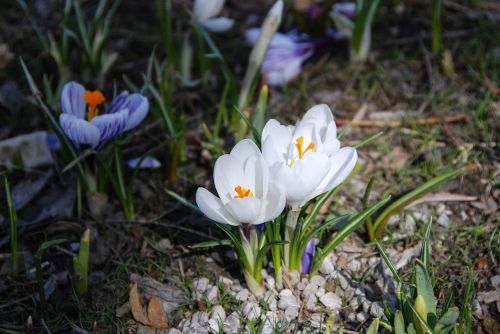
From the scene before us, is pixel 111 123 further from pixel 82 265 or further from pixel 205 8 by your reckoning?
pixel 205 8

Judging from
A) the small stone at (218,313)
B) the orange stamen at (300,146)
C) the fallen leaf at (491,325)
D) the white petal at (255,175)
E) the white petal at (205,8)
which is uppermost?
the white petal at (205,8)

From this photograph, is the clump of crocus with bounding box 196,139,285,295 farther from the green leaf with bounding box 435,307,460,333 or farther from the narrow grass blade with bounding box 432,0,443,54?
the narrow grass blade with bounding box 432,0,443,54

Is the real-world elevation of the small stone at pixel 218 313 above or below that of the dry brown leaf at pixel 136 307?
below

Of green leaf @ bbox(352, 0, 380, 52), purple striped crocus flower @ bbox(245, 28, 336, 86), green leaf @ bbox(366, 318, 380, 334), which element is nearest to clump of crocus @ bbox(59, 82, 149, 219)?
purple striped crocus flower @ bbox(245, 28, 336, 86)

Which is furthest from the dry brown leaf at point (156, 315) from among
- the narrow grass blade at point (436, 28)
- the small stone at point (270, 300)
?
the narrow grass blade at point (436, 28)

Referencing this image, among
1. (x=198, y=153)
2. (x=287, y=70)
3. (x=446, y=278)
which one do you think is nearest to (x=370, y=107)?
(x=287, y=70)

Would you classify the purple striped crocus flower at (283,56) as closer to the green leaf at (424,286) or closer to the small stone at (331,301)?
the small stone at (331,301)
